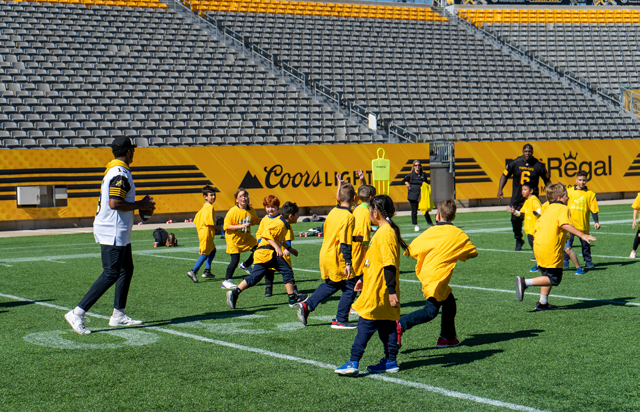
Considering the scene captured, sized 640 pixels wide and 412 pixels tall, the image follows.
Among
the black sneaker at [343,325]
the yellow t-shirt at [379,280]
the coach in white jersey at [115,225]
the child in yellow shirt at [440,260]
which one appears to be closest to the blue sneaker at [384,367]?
the yellow t-shirt at [379,280]

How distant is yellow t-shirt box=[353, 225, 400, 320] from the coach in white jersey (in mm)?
2672

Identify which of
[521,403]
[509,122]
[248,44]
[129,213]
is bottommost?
[521,403]

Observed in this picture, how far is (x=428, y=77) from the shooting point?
33125 millimetres

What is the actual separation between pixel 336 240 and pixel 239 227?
3.23 metres

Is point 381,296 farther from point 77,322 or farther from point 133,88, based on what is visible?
point 133,88

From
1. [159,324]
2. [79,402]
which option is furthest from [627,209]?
[79,402]

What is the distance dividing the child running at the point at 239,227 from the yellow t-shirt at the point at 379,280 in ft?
15.3

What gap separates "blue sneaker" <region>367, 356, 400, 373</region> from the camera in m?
5.80

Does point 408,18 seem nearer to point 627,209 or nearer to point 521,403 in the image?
point 627,209

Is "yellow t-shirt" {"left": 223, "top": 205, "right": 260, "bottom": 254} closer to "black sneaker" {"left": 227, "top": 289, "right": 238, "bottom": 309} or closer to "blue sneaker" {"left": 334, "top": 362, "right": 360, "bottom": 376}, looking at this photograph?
"black sneaker" {"left": 227, "top": 289, "right": 238, "bottom": 309}

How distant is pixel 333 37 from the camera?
34375 mm

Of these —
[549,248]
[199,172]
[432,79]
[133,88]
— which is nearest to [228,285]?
[549,248]

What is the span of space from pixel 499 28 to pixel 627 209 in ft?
56.2

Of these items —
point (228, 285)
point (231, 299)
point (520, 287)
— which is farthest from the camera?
point (228, 285)
